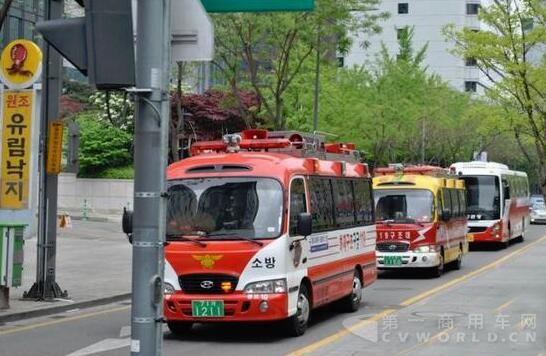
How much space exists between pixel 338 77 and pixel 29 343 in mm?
36669

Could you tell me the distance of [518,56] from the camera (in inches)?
851

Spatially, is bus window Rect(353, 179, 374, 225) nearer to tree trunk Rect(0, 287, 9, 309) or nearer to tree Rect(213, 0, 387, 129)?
tree trunk Rect(0, 287, 9, 309)

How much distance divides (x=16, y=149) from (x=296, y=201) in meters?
7.05

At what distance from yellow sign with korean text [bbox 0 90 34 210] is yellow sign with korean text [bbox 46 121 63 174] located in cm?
96

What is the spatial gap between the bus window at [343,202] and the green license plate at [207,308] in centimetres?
345

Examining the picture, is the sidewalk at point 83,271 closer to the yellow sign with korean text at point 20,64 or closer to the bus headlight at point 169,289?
the bus headlight at point 169,289

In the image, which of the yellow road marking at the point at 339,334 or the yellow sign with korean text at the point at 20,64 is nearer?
the yellow road marking at the point at 339,334

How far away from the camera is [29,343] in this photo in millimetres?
11758

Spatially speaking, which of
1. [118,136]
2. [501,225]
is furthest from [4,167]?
[118,136]

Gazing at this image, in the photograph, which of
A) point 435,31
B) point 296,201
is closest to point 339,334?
point 296,201

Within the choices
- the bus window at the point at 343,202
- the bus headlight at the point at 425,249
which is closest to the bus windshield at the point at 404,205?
the bus headlight at the point at 425,249

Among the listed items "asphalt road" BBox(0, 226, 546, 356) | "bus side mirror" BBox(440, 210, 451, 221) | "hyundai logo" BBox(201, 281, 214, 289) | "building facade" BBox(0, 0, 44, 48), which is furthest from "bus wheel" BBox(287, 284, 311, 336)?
"building facade" BBox(0, 0, 44, 48)

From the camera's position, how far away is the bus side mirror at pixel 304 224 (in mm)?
11742

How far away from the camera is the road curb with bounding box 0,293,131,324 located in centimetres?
1395
